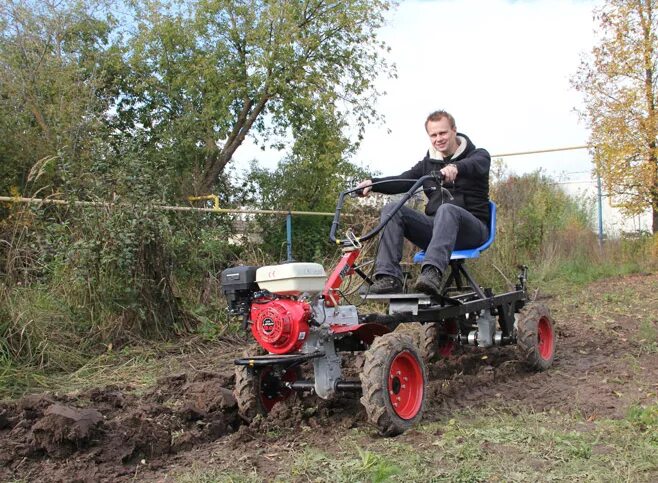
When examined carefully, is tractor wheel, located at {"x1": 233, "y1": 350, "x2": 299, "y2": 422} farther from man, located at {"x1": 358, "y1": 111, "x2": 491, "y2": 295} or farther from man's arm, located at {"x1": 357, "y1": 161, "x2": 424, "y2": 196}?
man's arm, located at {"x1": 357, "y1": 161, "x2": 424, "y2": 196}

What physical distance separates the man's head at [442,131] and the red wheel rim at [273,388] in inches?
84.6

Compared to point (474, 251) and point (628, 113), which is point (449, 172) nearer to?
point (474, 251)

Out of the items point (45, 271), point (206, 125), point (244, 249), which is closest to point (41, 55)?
point (206, 125)

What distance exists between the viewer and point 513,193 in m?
13.5

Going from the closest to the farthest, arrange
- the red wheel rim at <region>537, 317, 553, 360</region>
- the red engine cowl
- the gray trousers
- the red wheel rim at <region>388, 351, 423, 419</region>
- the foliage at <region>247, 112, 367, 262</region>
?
the red engine cowl
the red wheel rim at <region>388, 351, 423, 419</region>
the gray trousers
the red wheel rim at <region>537, 317, 553, 360</region>
the foliage at <region>247, 112, 367, 262</region>

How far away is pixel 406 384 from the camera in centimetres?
427

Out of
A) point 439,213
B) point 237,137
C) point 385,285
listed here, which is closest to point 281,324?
point 385,285

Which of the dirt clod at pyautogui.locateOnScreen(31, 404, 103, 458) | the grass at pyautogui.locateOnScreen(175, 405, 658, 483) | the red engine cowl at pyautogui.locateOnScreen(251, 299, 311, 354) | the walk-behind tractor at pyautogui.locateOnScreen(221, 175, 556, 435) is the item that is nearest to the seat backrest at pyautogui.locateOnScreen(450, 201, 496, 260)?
the walk-behind tractor at pyautogui.locateOnScreen(221, 175, 556, 435)

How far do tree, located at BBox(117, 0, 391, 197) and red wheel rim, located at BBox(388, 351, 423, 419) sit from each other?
37.0ft

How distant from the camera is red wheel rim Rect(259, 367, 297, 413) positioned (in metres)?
4.46

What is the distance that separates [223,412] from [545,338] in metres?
3.00

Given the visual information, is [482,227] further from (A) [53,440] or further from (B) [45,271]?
(B) [45,271]

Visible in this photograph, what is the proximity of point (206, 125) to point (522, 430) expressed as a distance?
12983 millimetres

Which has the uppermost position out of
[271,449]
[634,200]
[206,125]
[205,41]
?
[205,41]
